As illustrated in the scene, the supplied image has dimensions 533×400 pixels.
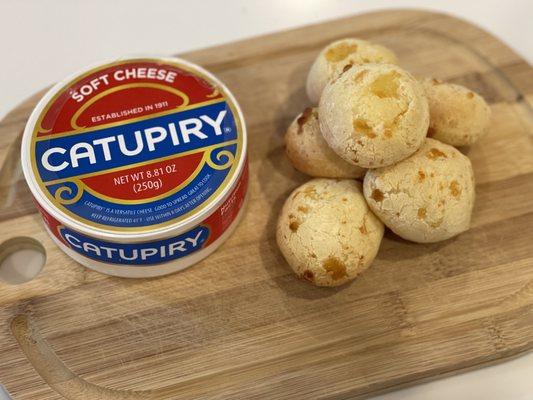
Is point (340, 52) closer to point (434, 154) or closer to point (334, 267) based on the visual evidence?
point (434, 154)

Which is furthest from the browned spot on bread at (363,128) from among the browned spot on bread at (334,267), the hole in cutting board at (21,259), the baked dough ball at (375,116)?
the hole in cutting board at (21,259)

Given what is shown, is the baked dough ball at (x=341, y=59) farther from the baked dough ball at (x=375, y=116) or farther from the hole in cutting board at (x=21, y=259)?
the hole in cutting board at (x=21, y=259)

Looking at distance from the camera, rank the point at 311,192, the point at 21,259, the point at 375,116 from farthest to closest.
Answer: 1. the point at 21,259
2. the point at 311,192
3. the point at 375,116

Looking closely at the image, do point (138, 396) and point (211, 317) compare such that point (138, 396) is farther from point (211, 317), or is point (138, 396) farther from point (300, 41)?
point (300, 41)

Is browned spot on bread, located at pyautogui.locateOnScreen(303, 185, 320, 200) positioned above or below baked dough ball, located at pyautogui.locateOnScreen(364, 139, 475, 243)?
below

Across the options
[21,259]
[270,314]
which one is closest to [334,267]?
[270,314]

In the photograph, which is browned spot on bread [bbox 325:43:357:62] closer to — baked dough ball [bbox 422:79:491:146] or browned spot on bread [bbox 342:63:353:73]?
browned spot on bread [bbox 342:63:353:73]

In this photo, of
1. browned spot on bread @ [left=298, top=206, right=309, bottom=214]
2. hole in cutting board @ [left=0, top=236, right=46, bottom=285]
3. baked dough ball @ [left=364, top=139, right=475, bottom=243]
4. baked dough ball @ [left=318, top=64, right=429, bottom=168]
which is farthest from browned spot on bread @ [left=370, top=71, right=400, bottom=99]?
hole in cutting board @ [left=0, top=236, right=46, bottom=285]
